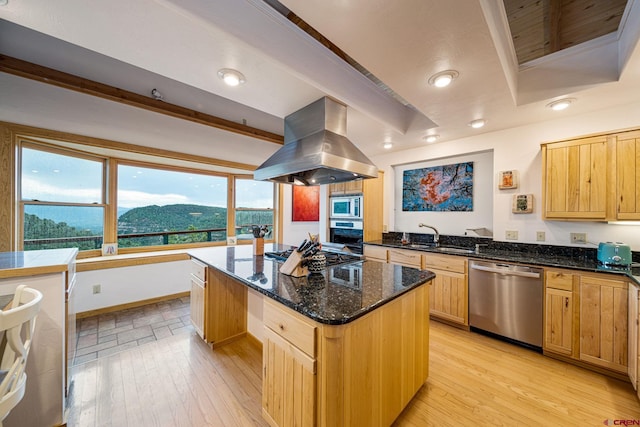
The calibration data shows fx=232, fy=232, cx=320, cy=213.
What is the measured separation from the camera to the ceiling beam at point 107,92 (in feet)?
7.02

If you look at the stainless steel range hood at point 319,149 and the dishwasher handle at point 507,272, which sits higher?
the stainless steel range hood at point 319,149

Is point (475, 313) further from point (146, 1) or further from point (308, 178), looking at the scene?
point (146, 1)

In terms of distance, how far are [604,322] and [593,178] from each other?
1311 mm

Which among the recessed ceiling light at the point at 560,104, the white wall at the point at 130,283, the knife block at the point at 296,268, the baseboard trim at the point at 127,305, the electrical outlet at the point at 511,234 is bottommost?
the baseboard trim at the point at 127,305

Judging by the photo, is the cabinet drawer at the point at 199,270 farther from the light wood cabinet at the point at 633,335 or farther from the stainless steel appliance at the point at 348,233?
the light wood cabinet at the point at 633,335

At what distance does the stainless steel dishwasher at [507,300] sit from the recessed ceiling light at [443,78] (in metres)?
1.93

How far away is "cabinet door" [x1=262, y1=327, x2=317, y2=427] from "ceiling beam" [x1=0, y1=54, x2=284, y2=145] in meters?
3.01

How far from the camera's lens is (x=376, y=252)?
362 centimetres

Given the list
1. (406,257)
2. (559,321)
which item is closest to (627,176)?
(559,321)

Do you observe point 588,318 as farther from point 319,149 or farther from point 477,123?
point 319,149

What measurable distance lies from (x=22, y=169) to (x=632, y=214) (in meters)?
6.19

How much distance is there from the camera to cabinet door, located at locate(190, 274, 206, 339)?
236 cm

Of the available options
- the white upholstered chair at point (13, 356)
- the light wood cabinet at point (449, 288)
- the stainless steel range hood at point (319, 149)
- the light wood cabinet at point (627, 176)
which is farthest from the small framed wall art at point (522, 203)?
the white upholstered chair at point (13, 356)

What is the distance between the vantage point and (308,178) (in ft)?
9.04
